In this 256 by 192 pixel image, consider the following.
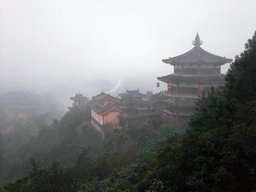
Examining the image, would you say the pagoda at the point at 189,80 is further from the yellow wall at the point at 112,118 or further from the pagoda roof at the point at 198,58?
the yellow wall at the point at 112,118

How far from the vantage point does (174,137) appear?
10734mm

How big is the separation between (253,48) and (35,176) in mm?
9159

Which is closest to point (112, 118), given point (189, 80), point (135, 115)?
point (135, 115)

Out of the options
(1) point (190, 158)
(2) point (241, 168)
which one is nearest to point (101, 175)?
(1) point (190, 158)

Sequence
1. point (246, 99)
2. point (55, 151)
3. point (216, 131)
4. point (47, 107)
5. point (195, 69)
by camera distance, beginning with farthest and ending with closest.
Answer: point (47, 107) → point (55, 151) → point (195, 69) → point (246, 99) → point (216, 131)

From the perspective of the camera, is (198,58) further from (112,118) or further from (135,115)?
(112,118)

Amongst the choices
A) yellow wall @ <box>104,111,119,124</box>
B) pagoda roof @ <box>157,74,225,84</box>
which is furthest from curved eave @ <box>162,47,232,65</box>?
yellow wall @ <box>104,111,119,124</box>

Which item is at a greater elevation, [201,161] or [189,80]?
[189,80]

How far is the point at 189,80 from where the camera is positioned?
17953 millimetres

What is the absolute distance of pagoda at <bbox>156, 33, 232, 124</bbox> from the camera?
17844 mm

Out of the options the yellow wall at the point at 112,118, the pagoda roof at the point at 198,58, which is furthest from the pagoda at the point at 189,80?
the yellow wall at the point at 112,118

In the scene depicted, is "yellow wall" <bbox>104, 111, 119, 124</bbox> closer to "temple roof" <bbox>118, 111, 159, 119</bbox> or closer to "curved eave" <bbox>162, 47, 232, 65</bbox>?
"temple roof" <bbox>118, 111, 159, 119</bbox>

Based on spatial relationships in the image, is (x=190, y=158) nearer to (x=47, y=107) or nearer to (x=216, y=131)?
(x=216, y=131)

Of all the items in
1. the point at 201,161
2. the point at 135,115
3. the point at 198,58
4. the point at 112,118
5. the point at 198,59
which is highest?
the point at 198,58
